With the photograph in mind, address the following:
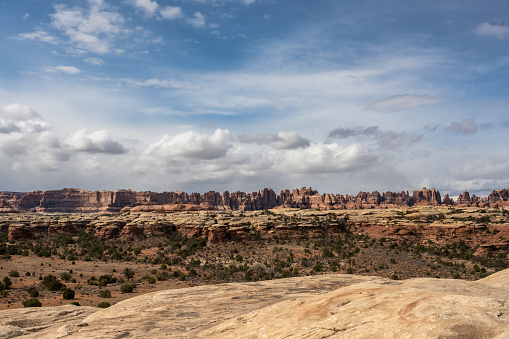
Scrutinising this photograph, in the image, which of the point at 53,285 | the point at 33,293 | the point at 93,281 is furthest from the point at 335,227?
the point at 33,293

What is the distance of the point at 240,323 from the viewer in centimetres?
1038

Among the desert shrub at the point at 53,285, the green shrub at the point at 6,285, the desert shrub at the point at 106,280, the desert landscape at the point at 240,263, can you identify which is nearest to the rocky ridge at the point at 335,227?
the desert landscape at the point at 240,263

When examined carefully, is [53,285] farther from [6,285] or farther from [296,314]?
[296,314]

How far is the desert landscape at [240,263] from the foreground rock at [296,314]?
79 mm

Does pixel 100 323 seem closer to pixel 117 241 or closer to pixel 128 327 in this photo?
pixel 128 327

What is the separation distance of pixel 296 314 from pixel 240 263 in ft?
153

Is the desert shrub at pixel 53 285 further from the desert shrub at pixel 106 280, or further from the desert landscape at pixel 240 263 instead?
the desert shrub at pixel 106 280

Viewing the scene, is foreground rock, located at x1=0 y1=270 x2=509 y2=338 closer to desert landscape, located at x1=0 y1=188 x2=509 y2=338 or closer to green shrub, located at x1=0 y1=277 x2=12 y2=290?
desert landscape, located at x1=0 y1=188 x2=509 y2=338

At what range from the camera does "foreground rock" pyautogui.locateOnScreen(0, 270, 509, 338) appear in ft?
24.1

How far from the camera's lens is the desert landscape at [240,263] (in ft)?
40.9

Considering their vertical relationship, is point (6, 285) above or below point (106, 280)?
above

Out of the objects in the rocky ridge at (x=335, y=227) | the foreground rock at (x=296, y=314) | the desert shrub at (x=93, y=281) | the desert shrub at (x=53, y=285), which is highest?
the foreground rock at (x=296, y=314)

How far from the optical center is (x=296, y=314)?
992cm

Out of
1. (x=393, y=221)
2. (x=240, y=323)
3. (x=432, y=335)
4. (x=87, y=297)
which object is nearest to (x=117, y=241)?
(x=87, y=297)
